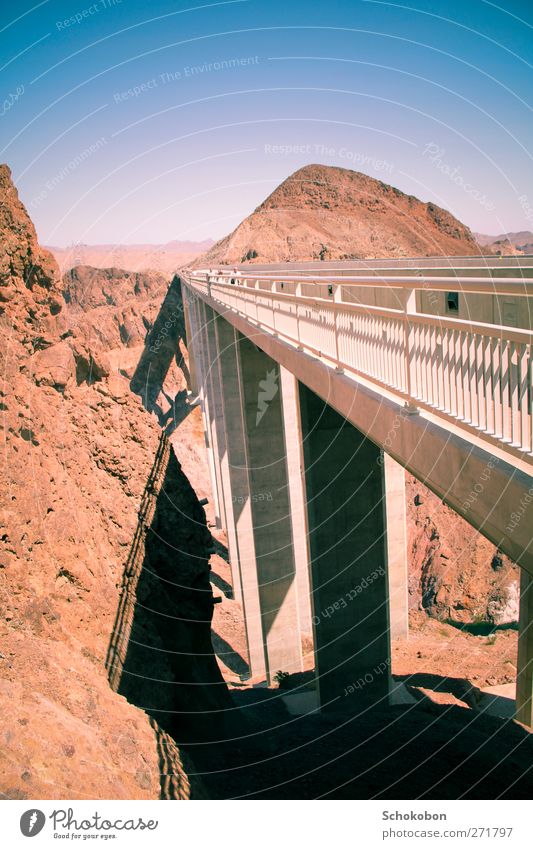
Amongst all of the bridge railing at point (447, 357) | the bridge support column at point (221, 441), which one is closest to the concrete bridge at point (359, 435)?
the bridge railing at point (447, 357)

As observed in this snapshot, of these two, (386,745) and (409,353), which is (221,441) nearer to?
(386,745)

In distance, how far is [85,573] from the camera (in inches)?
340

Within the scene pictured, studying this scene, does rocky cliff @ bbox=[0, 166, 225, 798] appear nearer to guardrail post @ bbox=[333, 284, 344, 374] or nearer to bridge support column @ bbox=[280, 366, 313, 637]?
guardrail post @ bbox=[333, 284, 344, 374]

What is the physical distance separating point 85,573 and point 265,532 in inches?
545

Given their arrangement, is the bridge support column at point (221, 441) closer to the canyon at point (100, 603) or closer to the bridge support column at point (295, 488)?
the bridge support column at point (295, 488)

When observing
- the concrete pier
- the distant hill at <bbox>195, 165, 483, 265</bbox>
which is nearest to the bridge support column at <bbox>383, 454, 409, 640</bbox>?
the concrete pier

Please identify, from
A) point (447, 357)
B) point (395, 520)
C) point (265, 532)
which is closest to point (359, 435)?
point (395, 520)

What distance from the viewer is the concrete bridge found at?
370 cm

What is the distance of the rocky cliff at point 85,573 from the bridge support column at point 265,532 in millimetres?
7742

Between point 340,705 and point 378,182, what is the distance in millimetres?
79217

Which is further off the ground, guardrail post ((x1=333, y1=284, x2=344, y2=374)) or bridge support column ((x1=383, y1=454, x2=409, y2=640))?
guardrail post ((x1=333, y1=284, x2=344, y2=374))

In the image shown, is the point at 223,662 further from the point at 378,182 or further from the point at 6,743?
the point at 378,182

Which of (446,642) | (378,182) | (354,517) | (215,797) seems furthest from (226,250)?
(215,797)

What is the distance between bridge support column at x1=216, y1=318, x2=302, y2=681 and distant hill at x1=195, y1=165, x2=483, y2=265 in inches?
1824
